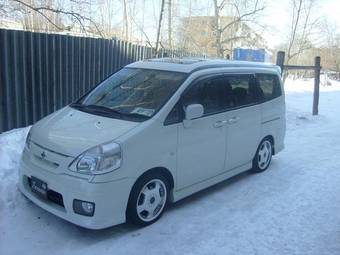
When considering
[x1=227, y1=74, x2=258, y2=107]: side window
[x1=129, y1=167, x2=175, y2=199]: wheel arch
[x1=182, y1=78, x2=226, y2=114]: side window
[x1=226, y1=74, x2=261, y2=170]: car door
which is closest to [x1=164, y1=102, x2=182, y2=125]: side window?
[x1=182, y1=78, x2=226, y2=114]: side window

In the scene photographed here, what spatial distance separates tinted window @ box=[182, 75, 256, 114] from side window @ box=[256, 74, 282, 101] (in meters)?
0.26

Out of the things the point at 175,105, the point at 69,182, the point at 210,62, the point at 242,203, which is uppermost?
the point at 210,62

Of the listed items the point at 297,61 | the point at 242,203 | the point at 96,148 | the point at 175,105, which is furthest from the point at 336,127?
the point at 297,61

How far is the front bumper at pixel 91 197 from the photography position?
388cm

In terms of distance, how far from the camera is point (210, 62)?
5.50 m

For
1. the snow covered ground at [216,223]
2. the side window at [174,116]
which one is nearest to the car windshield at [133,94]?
the side window at [174,116]

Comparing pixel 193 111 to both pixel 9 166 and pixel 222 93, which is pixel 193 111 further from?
pixel 9 166

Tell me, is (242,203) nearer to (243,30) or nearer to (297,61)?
(243,30)

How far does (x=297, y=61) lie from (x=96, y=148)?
3180 centimetres

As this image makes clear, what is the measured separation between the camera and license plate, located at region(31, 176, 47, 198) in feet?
13.8

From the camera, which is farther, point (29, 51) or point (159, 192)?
point (29, 51)

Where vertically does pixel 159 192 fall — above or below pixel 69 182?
below

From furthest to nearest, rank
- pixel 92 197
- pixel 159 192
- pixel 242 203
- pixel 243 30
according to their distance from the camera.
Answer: pixel 243 30 < pixel 242 203 < pixel 159 192 < pixel 92 197

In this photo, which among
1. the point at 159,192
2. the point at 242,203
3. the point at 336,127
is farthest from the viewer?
the point at 336,127
